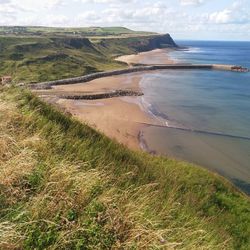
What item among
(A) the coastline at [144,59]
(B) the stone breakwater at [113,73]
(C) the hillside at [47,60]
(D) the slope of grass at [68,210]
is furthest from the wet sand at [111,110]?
(A) the coastline at [144,59]

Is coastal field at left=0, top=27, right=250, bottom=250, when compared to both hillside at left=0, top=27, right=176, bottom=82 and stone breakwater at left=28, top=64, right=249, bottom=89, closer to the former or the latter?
stone breakwater at left=28, top=64, right=249, bottom=89

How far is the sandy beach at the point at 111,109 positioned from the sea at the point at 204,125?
4.89 feet

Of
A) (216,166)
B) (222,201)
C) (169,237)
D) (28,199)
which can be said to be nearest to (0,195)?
(28,199)

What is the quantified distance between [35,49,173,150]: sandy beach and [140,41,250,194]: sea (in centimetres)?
149

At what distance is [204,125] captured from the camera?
43719 mm

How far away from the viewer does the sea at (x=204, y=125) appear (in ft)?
104

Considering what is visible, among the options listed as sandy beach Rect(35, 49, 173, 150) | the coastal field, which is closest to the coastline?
sandy beach Rect(35, 49, 173, 150)

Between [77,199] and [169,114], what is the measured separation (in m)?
43.7

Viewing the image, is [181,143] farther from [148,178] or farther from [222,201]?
[148,178]

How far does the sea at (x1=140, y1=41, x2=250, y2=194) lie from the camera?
104 ft

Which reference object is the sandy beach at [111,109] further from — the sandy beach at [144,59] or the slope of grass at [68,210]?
the sandy beach at [144,59]

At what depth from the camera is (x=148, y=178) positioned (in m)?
10.9

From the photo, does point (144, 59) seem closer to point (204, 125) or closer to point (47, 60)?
point (47, 60)

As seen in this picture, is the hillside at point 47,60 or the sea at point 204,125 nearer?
the sea at point 204,125
